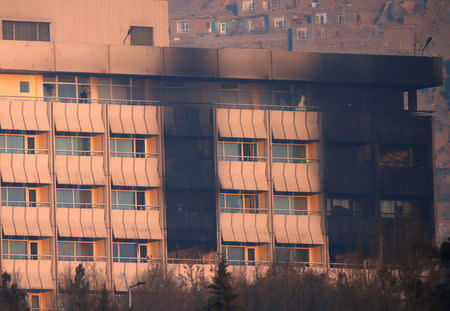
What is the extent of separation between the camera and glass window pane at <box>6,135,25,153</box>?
11100 centimetres

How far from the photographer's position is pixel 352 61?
4769 inches

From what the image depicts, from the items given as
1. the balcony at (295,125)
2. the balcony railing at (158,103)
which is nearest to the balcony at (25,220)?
the balcony railing at (158,103)

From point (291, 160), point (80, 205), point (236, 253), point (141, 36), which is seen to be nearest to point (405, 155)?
point (291, 160)

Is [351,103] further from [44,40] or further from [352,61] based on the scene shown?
[44,40]

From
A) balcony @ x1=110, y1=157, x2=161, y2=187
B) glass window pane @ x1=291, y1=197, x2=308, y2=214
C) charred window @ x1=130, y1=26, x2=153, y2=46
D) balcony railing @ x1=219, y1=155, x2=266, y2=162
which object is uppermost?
charred window @ x1=130, y1=26, x2=153, y2=46

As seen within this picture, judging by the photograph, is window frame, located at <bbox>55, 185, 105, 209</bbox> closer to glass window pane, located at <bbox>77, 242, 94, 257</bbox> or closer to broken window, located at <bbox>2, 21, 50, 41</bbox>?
glass window pane, located at <bbox>77, 242, 94, 257</bbox>

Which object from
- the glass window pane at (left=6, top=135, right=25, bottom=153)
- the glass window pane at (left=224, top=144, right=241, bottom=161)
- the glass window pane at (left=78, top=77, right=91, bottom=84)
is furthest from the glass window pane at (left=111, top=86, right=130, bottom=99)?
the glass window pane at (left=224, top=144, right=241, bottom=161)

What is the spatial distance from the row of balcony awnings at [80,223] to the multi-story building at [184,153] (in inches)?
4.9

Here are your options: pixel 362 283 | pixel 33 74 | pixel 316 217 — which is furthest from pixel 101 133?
pixel 362 283

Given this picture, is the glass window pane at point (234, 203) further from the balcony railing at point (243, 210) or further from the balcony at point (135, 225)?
the balcony at point (135, 225)

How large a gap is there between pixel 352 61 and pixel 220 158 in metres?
16.6

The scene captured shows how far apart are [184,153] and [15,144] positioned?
15461 mm

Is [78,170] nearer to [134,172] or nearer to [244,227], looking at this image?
[134,172]

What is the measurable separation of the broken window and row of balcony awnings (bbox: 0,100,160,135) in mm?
9649
